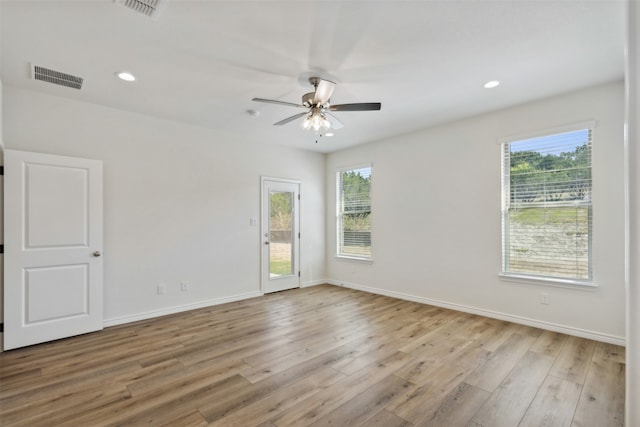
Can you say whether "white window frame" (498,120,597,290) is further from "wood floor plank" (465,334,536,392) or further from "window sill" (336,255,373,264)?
"window sill" (336,255,373,264)

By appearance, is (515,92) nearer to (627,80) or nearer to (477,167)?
(477,167)

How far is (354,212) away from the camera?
600 centimetres

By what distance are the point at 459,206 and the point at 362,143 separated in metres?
2.20

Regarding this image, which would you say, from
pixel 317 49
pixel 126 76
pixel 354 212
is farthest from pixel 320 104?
pixel 354 212

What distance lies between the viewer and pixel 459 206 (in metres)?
4.37

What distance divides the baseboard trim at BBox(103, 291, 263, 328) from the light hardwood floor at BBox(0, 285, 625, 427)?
124 millimetres

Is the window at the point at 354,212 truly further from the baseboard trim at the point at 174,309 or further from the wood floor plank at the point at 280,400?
the wood floor plank at the point at 280,400

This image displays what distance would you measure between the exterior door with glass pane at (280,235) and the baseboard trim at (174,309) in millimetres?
432

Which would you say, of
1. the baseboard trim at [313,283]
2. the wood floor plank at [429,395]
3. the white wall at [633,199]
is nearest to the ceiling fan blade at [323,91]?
the white wall at [633,199]

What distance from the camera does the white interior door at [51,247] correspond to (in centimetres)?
310

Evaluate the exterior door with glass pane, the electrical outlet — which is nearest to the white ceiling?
the exterior door with glass pane

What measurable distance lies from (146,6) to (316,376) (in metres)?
3.11

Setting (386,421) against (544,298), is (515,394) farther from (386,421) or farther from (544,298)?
(544,298)

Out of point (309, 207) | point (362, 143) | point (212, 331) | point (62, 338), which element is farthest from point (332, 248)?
point (62, 338)
